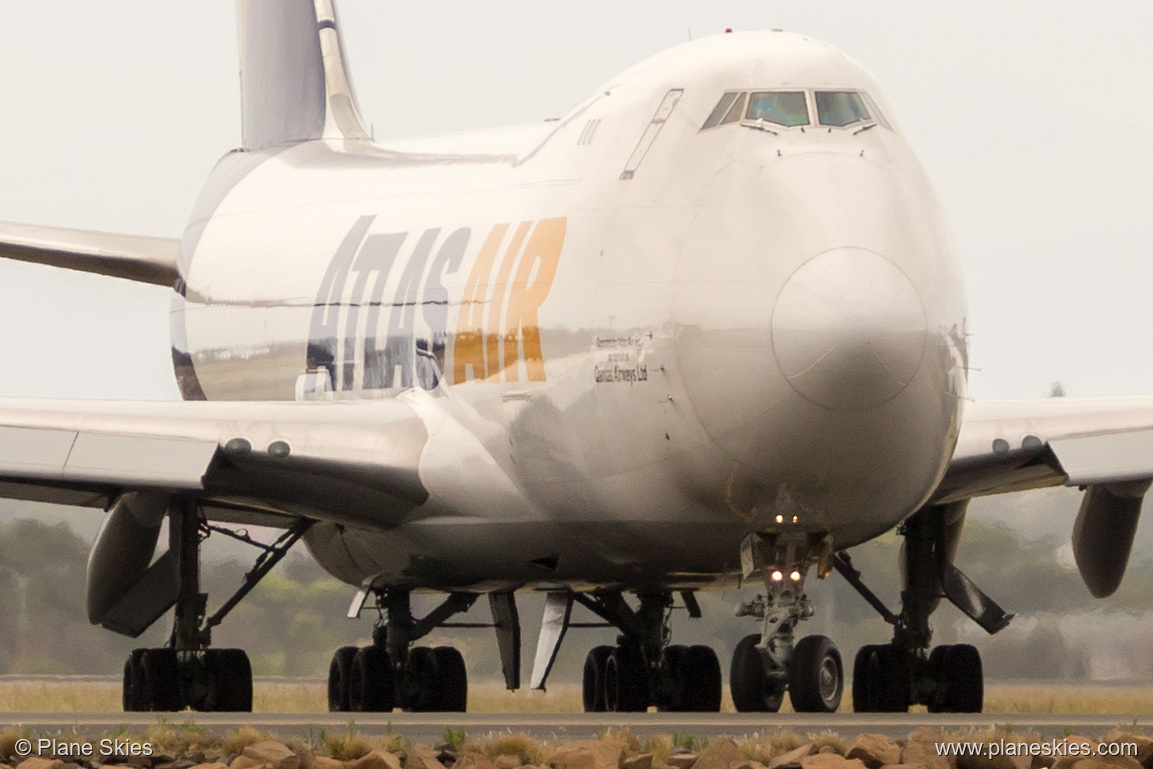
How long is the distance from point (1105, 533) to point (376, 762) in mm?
13691

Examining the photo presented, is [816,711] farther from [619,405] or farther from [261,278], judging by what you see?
[261,278]

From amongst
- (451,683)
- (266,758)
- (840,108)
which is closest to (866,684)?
(451,683)

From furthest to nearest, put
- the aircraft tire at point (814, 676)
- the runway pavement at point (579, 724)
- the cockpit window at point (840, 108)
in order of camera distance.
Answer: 1. the aircraft tire at point (814, 676)
2. the cockpit window at point (840, 108)
3. the runway pavement at point (579, 724)

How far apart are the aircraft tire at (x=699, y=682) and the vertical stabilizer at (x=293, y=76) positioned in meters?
10.4

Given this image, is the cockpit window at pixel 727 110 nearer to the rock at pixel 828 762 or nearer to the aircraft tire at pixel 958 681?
the aircraft tire at pixel 958 681

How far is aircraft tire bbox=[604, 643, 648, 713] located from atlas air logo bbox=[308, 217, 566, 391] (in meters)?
3.61

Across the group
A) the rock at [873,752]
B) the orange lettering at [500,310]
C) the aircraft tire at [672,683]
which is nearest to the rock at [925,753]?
the rock at [873,752]

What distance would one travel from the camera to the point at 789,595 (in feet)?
67.0

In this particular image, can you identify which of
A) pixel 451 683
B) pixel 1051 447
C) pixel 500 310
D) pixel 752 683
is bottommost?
pixel 752 683

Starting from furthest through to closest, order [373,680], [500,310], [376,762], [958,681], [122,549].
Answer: [373,680]
[122,549]
[958,681]
[500,310]
[376,762]

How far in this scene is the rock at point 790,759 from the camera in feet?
44.6

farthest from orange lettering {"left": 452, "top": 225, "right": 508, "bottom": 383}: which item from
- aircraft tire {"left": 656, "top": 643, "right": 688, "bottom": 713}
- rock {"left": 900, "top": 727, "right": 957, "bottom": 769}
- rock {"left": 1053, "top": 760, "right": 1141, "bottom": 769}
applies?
rock {"left": 1053, "top": 760, "right": 1141, "bottom": 769}

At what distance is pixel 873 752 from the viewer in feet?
45.5

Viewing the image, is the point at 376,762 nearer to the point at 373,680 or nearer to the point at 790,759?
the point at 790,759
